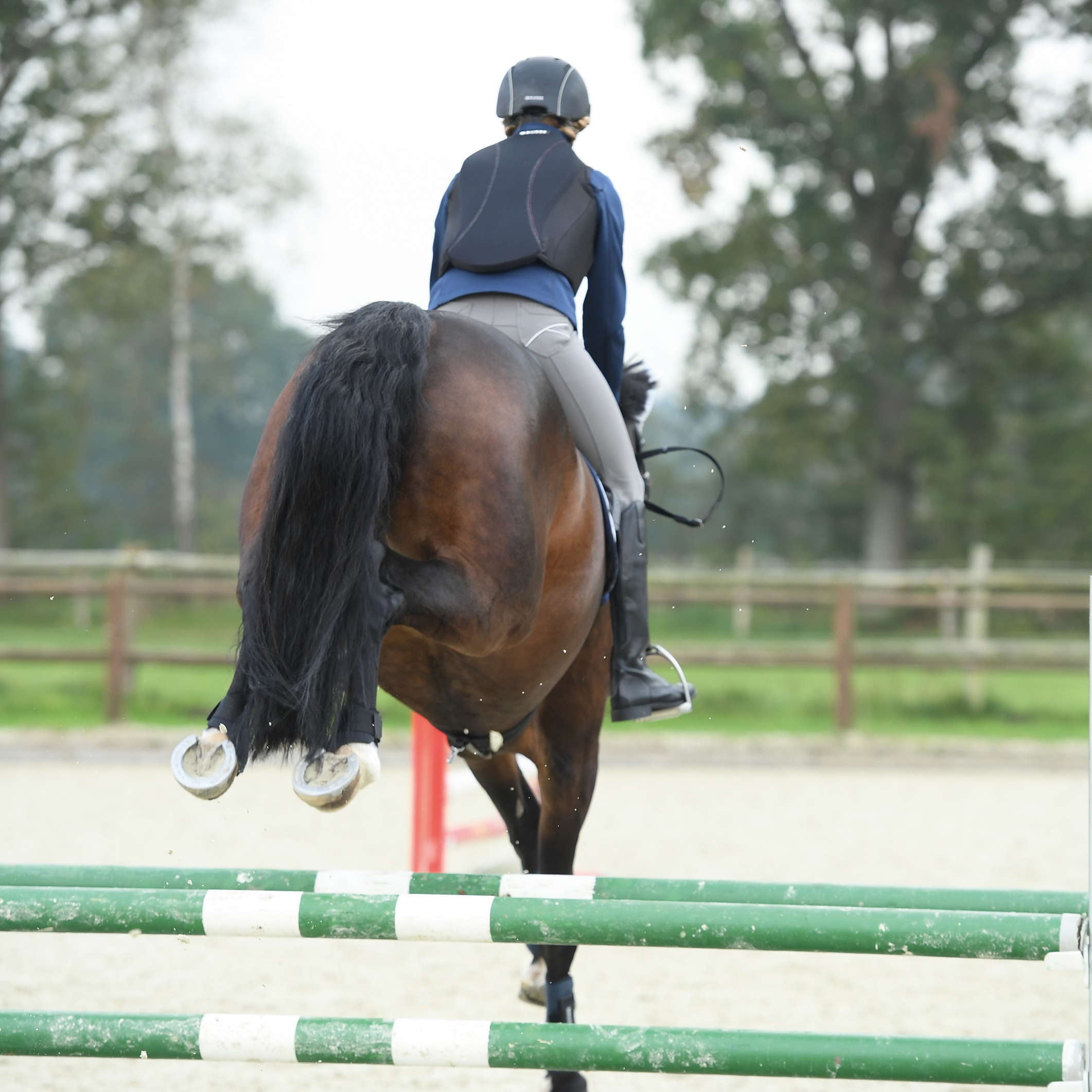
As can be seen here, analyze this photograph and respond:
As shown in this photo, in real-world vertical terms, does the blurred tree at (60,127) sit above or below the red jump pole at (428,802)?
above

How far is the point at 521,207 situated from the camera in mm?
3100

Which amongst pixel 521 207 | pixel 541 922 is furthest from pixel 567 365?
pixel 541 922

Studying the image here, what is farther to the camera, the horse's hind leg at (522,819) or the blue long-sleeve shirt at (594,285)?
the horse's hind leg at (522,819)

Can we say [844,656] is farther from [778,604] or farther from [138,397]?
[138,397]

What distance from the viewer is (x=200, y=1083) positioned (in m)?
3.74

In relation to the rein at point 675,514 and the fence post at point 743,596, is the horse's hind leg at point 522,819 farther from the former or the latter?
the fence post at point 743,596

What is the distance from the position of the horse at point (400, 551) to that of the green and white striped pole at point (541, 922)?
20 cm

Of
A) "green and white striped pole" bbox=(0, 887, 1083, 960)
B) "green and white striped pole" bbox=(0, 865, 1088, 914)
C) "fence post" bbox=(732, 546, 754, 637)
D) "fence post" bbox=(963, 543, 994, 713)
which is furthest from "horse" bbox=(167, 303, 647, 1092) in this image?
"fence post" bbox=(963, 543, 994, 713)

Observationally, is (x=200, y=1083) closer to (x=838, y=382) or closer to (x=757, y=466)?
(x=838, y=382)

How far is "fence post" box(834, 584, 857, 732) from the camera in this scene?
38.9 ft

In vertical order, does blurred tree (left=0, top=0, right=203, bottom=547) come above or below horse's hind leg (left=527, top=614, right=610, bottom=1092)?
above

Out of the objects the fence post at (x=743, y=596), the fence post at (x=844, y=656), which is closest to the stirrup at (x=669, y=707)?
the fence post at (x=743, y=596)

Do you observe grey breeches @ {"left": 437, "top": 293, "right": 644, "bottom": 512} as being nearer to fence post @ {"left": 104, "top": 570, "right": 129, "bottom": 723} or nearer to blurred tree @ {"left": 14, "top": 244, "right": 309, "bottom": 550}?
fence post @ {"left": 104, "top": 570, "right": 129, "bottom": 723}

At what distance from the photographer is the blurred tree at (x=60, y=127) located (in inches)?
857
